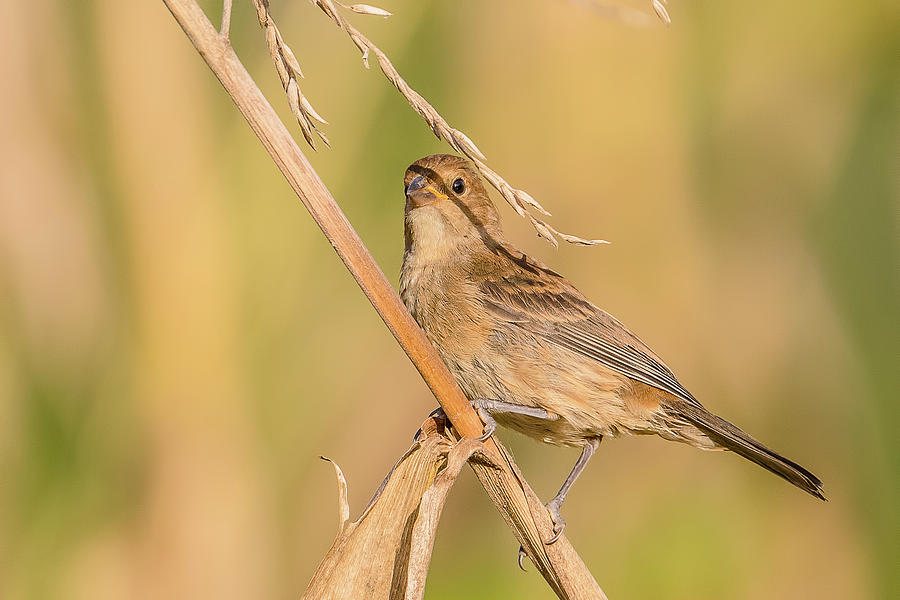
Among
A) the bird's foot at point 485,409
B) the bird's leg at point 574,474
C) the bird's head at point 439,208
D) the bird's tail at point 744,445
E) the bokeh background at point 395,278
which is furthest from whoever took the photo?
the bokeh background at point 395,278

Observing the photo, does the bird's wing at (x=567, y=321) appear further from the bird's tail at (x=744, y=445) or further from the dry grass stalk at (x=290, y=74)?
the dry grass stalk at (x=290, y=74)

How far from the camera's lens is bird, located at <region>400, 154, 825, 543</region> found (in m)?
2.91

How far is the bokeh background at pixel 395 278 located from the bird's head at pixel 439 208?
1.88ft

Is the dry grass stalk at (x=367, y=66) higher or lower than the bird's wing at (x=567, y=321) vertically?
higher

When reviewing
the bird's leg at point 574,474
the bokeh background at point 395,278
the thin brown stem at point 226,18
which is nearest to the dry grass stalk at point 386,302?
the thin brown stem at point 226,18

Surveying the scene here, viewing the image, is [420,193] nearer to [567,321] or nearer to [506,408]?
[567,321]

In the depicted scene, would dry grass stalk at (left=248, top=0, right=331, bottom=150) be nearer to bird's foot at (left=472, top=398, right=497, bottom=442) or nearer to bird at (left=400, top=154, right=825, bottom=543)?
bird's foot at (left=472, top=398, right=497, bottom=442)

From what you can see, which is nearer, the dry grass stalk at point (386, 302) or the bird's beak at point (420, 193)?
the dry grass stalk at point (386, 302)

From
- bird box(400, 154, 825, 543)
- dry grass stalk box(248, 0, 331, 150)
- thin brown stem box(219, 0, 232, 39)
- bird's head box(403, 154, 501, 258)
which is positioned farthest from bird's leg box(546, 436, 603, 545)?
thin brown stem box(219, 0, 232, 39)

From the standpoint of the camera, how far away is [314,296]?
12.2 feet

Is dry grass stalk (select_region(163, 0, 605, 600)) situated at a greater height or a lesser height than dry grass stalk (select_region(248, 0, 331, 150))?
lesser

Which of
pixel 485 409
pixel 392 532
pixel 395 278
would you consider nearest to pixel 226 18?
pixel 392 532

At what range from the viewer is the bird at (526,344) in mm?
2912

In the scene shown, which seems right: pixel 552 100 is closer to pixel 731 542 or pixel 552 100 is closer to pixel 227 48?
pixel 731 542
